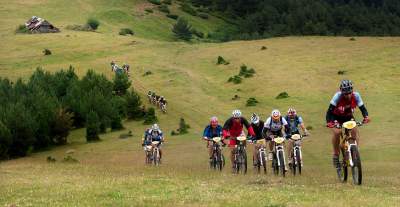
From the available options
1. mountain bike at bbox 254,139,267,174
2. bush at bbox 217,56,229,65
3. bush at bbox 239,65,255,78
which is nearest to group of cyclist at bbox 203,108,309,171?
mountain bike at bbox 254,139,267,174

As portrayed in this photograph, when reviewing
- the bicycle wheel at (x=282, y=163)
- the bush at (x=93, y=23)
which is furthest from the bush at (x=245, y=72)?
the bicycle wheel at (x=282, y=163)

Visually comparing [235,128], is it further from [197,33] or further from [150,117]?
[197,33]

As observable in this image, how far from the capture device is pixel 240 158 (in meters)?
26.2

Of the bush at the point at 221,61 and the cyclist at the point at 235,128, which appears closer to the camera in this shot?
the cyclist at the point at 235,128

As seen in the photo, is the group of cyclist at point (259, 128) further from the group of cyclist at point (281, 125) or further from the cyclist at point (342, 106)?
the cyclist at point (342, 106)

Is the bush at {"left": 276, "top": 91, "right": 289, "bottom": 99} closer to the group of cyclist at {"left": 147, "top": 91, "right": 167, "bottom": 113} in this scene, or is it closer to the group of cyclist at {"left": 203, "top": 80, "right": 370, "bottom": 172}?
the group of cyclist at {"left": 147, "top": 91, "right": 167, "bottom": 113}

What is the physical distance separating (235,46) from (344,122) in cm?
7981

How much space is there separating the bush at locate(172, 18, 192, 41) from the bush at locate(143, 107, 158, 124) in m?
69.4

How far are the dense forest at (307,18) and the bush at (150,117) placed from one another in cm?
6952

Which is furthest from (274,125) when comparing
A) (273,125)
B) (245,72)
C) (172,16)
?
(172,16)

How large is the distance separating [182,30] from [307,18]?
26.9 m

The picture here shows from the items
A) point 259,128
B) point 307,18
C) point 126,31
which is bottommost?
point 259,128

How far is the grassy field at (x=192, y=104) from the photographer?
17172 mm

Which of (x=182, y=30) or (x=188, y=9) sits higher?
(x=188, y=9)
